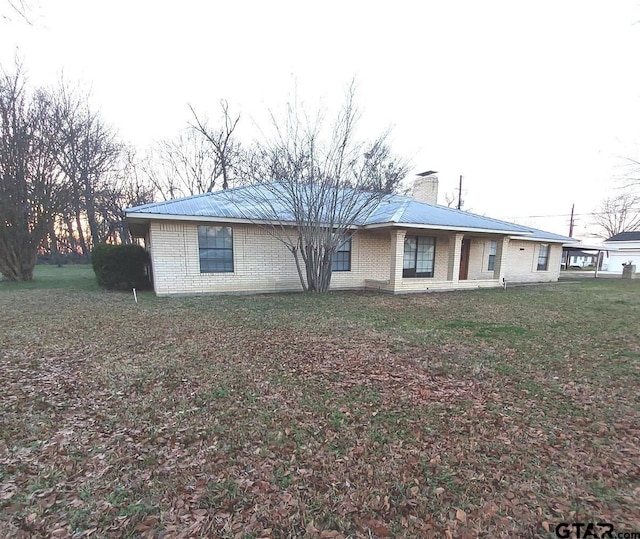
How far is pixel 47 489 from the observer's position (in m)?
2.10

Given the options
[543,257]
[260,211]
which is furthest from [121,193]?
[543,257]

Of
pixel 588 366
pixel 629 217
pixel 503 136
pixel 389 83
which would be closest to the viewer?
pixel 588 366

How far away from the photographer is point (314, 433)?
275cm

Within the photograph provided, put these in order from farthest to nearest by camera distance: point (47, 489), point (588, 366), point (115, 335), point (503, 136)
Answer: point (503, 136), point (115, 335), point (588, 366), point (47, 489)

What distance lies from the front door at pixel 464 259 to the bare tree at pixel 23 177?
20099 mm

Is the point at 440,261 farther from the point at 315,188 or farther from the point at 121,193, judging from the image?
the point at 121,193

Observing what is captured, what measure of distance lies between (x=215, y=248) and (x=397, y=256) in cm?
657

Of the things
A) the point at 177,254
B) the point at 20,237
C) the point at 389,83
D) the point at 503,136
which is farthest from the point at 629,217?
the point at 20,237

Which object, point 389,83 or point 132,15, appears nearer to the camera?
point 132,15

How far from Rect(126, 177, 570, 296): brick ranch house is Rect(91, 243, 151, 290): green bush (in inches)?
41.6

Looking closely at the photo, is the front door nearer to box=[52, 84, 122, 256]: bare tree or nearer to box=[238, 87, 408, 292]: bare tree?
box=[238, 87, 408, 292]: bare tree

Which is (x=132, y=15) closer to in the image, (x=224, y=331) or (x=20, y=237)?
(x=224, y=331)

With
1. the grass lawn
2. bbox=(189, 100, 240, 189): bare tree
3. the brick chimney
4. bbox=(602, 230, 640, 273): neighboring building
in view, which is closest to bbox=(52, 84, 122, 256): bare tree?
bbox=(189, 100, 240, 189): bare tree

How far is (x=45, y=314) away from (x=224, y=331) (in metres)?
4.87
